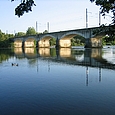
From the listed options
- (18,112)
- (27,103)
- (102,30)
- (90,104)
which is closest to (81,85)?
(90,104)

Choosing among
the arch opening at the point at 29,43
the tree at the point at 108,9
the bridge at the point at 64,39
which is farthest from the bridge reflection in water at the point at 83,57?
the arch opening at the point at 29,43

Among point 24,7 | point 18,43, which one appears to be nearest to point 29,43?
point 18,43

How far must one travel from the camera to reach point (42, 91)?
39.0 ft

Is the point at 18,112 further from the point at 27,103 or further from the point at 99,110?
the point at 99,110

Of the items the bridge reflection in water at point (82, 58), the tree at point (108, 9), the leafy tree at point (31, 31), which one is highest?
the leafy tree at point (31, 31)

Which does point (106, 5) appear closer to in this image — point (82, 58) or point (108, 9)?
point (108, 9)

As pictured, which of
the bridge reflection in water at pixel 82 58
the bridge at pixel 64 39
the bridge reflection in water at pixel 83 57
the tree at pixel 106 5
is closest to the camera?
the tree at pixel 106 5

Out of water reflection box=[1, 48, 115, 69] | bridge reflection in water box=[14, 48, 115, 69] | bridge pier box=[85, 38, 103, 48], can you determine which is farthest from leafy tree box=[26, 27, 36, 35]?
water reflection box=[1, 48, 115, 69]

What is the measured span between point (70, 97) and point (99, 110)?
2285mm

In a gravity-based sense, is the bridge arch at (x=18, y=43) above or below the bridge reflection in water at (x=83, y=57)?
above

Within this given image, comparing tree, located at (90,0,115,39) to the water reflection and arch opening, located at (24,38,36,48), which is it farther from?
arch opening, located at (24,38,36,48)

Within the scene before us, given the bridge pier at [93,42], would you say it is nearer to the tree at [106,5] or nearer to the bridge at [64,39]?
the bridge at [64,39]

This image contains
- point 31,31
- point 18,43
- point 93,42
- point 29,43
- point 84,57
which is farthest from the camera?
point 31,31

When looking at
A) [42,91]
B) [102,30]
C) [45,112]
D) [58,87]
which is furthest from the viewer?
[58,87]
